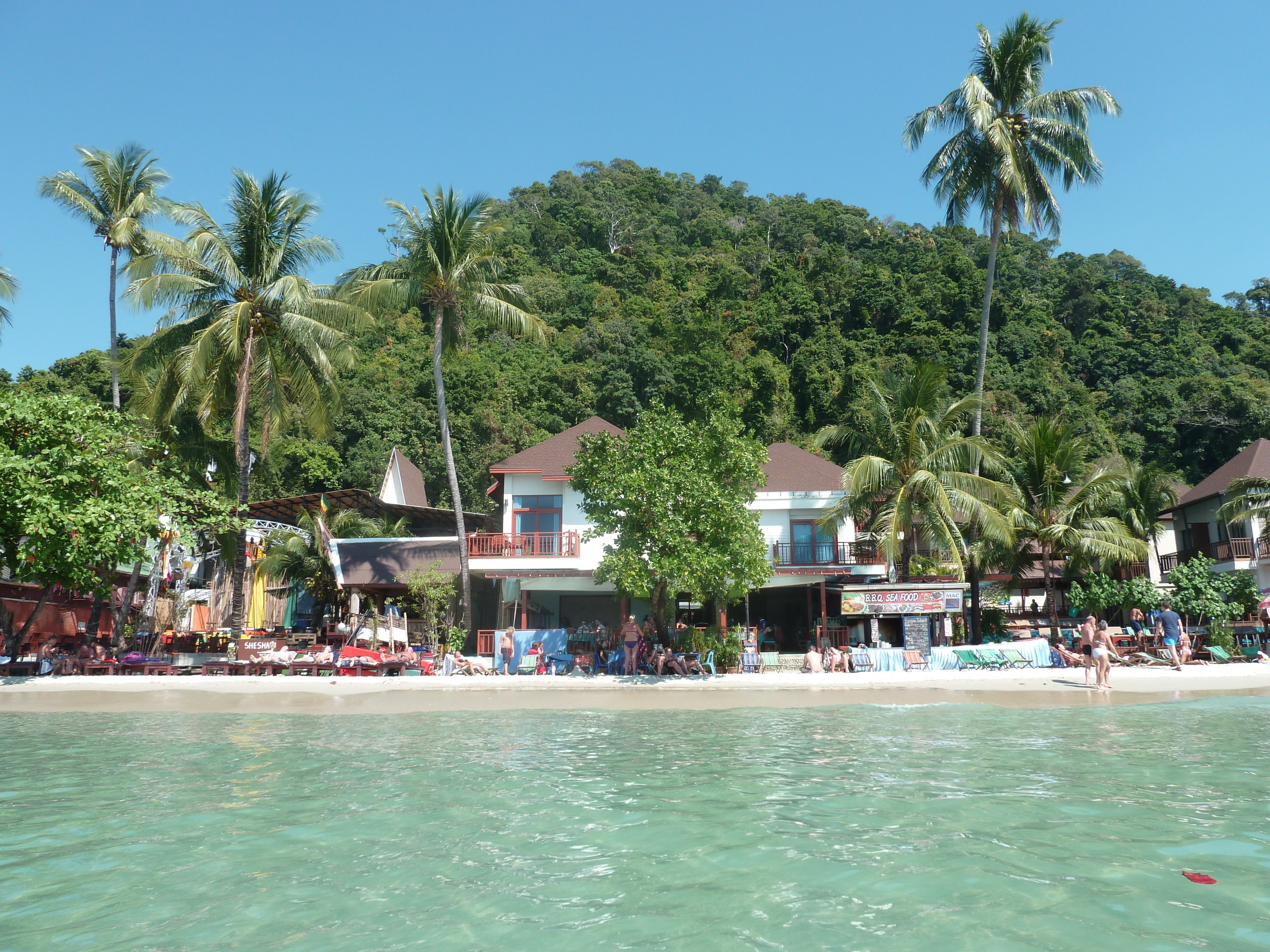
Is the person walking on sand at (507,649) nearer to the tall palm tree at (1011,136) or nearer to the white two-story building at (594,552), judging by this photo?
the white two-story building at (594,552)

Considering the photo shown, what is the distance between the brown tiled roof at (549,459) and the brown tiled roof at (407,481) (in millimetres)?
6270

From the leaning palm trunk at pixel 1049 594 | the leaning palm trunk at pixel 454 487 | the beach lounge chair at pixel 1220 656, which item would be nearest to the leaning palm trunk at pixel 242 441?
the leaning palm trunk at pixel 454 487

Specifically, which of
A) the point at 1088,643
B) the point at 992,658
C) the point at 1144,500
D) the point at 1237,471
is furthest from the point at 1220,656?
the point at 1237,471

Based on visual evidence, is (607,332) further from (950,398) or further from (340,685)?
(340,685)

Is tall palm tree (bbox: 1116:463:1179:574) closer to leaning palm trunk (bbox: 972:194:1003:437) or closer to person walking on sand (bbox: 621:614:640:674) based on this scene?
leaning palm trunk (bbox: 972:194:1003:437)

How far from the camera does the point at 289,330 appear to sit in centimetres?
2192

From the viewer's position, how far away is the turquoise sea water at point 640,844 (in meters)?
4.43

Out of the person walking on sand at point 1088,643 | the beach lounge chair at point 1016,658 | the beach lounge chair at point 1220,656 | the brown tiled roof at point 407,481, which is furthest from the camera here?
the brown tiled roof at point 407,481

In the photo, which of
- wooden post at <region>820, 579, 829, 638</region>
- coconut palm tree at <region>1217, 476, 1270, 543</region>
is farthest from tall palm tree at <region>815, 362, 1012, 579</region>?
coconut palm tree at <region>1217, 476, 1270, 543</region>

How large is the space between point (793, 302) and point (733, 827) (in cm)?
4728

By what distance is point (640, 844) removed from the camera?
19.8ft

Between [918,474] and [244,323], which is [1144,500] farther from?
[244,323]

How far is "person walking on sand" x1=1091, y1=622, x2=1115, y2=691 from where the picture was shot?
1636cm

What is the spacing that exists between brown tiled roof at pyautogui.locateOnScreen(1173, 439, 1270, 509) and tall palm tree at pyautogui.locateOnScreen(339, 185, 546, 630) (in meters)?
24.6
